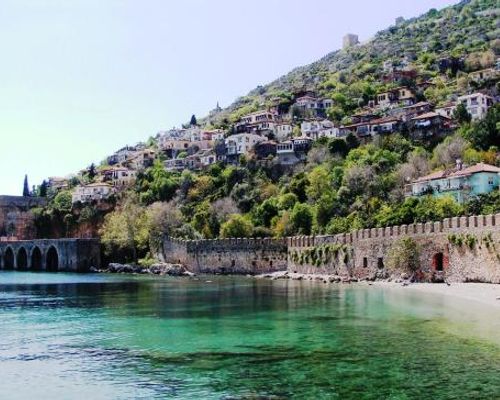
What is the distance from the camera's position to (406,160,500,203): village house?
57.9 metres

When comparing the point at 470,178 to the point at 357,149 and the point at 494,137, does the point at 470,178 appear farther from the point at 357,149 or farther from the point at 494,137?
the point at 357,149

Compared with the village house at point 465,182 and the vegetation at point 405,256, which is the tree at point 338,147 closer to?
the village house at point 465,182

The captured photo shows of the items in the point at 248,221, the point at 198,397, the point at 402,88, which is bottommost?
the point at 198,397

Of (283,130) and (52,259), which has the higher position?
(283,130)

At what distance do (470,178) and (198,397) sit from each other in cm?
4936

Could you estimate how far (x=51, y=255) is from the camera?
93625 millimetres

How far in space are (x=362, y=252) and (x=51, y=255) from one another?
191 feet

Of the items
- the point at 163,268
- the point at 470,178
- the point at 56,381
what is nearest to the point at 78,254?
the point at 163,268

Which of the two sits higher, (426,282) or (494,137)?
(494,137)

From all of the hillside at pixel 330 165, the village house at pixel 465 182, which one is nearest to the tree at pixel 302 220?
the hillside at pixel 330 165

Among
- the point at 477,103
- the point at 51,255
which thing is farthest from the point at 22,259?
the point at 477,103

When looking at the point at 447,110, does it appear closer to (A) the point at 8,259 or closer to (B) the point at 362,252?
(B) the point at 362,252

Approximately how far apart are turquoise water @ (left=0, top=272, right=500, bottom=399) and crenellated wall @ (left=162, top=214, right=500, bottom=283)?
16.9 feet

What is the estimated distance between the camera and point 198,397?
1388 cm
